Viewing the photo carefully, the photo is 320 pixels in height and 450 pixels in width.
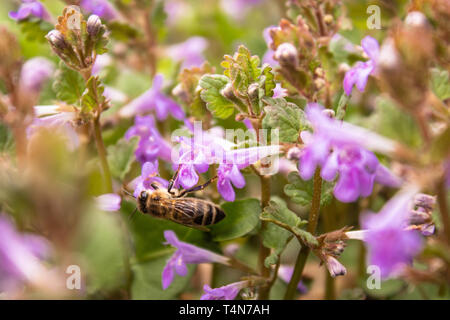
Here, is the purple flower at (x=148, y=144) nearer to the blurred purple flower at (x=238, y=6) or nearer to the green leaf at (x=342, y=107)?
the green leaf at (x=342, y=107)

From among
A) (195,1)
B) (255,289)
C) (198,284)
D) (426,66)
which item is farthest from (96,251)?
(195,1)

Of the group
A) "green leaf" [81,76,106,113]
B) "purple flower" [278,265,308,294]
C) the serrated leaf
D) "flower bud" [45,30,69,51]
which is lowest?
"purple flower" [278,265,308,294]

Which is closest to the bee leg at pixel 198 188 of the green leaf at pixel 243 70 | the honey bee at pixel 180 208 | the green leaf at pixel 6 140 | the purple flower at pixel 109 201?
the honey bee at pixel 180 208

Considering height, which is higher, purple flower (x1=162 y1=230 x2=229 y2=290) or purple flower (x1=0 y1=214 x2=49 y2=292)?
purple flower (x1=0 y1=214 x2=49 y2=292)

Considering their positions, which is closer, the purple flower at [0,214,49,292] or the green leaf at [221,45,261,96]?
the purple flower at [0,214,49,292]

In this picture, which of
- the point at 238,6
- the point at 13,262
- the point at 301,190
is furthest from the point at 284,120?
the point at 238,6

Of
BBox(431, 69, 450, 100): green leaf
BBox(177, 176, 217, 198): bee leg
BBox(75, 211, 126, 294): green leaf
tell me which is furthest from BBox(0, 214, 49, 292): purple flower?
BBox(431, 69, 450, 100): green leaf

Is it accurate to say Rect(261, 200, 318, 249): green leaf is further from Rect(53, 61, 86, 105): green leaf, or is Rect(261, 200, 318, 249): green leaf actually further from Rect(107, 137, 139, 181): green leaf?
Rect(53, 61, 86, 105): green leaf

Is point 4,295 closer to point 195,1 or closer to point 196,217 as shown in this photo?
point 196,217
